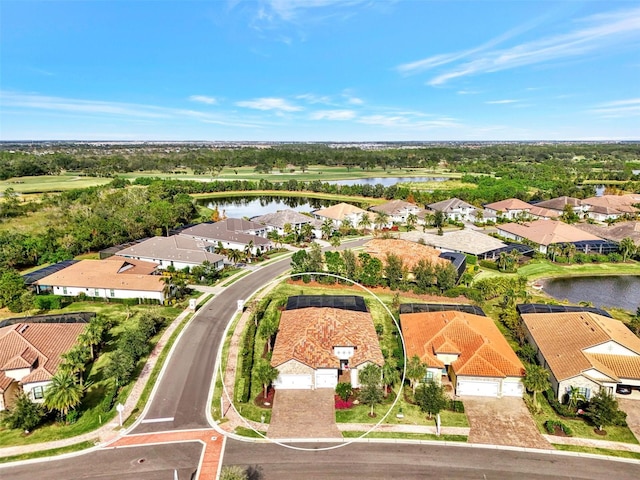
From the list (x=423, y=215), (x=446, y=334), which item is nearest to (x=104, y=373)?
(x=446, y=334)

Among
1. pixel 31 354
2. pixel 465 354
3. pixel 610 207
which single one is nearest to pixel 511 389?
pixel 465 354

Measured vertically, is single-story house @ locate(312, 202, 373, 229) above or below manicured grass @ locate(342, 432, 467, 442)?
above

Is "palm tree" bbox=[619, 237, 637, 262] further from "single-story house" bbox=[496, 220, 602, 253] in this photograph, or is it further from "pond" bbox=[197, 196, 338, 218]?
"pond" bbox=[197, 196, 338, 218]

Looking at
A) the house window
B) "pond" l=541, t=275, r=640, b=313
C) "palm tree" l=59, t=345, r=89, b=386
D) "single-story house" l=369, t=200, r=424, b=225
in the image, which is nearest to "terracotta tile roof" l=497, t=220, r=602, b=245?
"pond" l=541, t=275, r=640, b=313

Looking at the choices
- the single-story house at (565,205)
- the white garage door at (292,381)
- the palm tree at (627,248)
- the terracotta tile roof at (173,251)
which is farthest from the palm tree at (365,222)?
the white garage door at (292,381)

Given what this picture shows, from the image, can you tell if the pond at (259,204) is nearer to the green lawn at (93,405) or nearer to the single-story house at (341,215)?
the single-story house at (341,215)

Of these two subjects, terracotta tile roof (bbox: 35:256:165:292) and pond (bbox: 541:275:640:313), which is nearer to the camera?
terracotta tile roof (bbox: 35:256:165:292)
